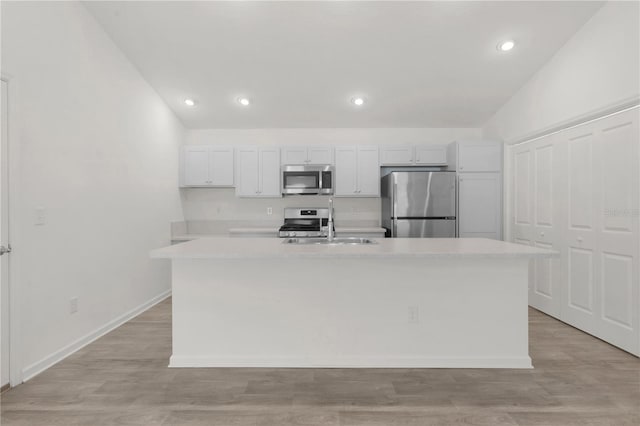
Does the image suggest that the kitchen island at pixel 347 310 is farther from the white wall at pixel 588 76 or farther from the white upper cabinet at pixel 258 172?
the white upper cabinet at pixel 258 172

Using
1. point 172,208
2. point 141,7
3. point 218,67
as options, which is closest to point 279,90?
point 218,67

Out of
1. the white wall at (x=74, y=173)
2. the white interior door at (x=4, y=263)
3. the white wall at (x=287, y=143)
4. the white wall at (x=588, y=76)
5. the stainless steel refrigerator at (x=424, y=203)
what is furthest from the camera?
the white wall at (x=287, y=143)

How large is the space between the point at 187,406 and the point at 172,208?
Result: 3.41 metres

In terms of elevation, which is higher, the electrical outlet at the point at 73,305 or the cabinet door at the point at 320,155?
the cabinet door at the point at 320,155

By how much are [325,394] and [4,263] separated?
2.25 metres

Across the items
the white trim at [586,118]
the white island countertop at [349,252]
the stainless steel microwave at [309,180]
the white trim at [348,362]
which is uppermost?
the white trim at [586,118]

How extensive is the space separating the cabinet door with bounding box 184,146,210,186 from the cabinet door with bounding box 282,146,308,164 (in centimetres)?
118

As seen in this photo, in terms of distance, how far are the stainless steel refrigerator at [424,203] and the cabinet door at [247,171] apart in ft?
6.63

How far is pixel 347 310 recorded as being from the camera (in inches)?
101

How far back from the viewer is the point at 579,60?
10.9 ft

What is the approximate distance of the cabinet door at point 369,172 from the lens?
Answer: 5.06 meters

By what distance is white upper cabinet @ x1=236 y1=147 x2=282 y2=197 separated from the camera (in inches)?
200

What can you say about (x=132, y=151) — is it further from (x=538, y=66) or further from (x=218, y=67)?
(x=538, y=66)

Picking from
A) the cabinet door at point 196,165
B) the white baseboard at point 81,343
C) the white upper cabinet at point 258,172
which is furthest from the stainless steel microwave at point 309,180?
the white baseboard at point 81,343
